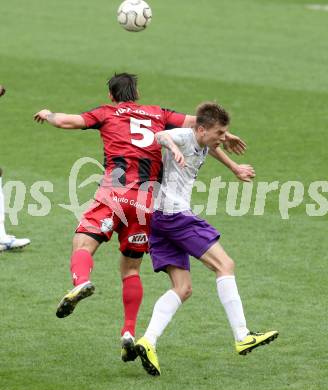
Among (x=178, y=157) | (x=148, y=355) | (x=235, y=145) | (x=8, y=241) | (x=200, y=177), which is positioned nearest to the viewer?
(x=178, y=157)

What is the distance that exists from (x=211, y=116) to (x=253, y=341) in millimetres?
1724

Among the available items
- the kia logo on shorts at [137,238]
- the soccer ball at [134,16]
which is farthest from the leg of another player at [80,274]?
the soccer ball at [134,16]

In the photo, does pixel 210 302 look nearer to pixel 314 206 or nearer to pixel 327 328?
pixel 327 328

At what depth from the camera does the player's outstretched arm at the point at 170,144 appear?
26.4 feet

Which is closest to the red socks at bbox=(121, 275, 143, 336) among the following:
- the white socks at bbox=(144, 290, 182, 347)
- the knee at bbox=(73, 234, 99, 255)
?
the white socks at bbox=(144, 290, 182, 347)

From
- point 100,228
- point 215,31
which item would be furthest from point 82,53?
point 100,228

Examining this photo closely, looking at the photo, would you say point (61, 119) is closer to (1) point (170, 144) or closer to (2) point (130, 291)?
(1) point (170, 144)

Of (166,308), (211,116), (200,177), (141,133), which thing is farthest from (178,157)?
(200,177)

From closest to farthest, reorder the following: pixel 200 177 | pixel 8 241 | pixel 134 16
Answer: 1. pixel 8 241
2. pixel 134 16
3. pixel 200 177

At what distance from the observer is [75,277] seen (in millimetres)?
8359

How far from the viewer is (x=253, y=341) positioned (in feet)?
26.8

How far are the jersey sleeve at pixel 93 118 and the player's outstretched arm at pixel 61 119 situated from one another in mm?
53

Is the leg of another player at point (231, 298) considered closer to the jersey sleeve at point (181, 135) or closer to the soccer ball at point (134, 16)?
the jersey sleeve at point (181, 135)

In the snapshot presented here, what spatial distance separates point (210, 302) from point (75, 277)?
8.03 ft
